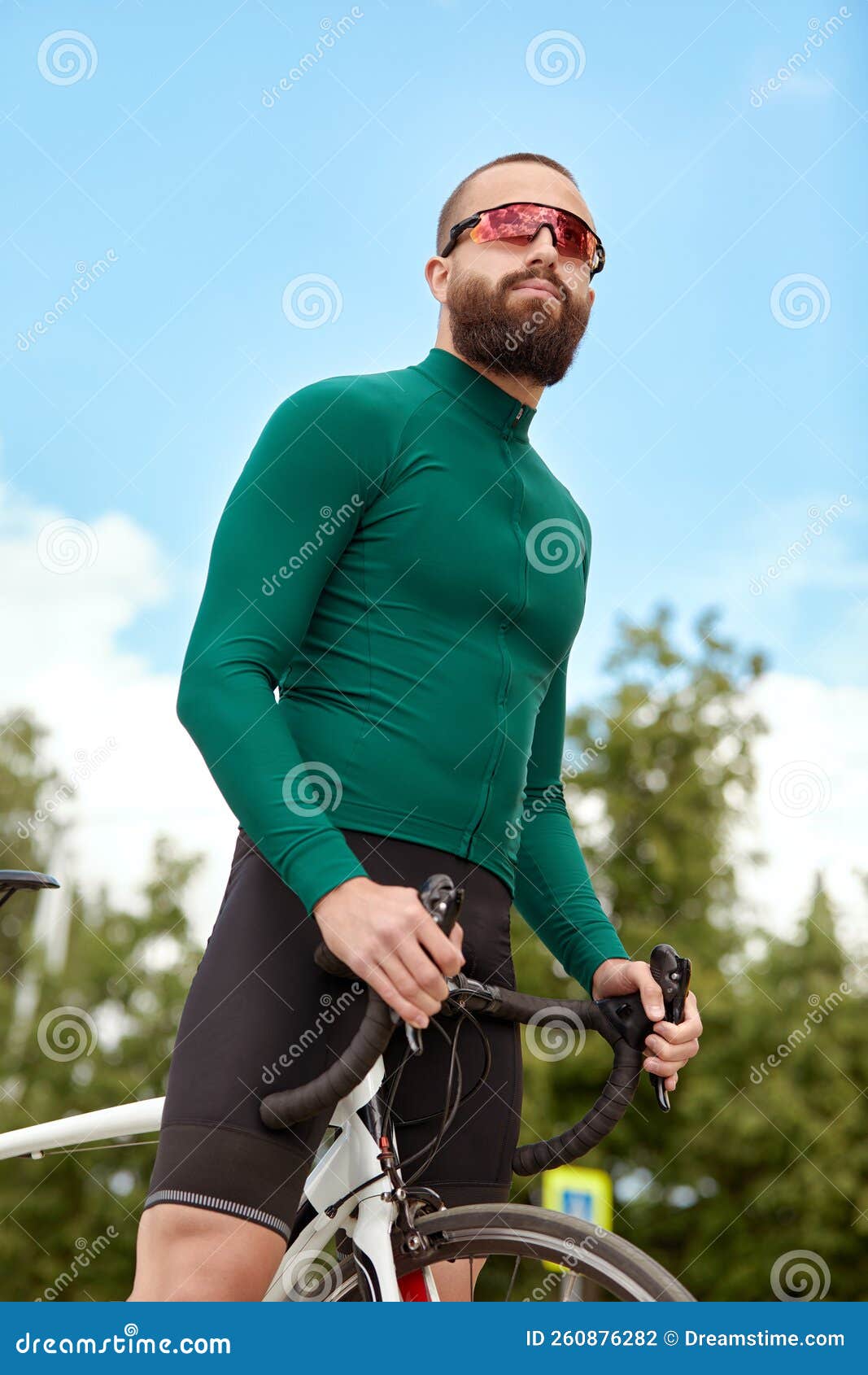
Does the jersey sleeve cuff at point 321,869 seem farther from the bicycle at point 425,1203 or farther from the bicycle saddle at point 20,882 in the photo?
the bicycle saddle at point 20,882

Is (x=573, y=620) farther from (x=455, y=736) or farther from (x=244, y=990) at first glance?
(x=244, y=990)

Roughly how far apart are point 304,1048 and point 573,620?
2.94ft

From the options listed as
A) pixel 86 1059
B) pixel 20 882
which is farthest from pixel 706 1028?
pixel 20 882

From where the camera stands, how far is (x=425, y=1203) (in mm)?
2014

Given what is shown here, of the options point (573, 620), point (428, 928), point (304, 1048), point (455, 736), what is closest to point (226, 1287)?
point (304, 1048)

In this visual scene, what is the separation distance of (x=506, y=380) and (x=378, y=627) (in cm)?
62

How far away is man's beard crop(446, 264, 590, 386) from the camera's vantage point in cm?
242

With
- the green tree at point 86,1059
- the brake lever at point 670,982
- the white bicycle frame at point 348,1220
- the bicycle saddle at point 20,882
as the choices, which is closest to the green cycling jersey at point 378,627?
the brake lever at point 670,982

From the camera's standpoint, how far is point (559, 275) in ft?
8.02

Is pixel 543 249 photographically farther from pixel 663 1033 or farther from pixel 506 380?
pixel 663 1033

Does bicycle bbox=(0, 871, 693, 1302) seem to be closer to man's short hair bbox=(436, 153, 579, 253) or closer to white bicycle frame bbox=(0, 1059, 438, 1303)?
white bicycle frame bbox=(0, 1059, 438, 1303)

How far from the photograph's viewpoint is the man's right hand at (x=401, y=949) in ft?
5.56

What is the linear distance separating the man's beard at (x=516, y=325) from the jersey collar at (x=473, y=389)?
3 centimetres

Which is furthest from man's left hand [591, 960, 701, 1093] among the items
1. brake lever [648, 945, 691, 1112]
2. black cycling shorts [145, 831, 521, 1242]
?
black cycling shorts [145, 831, 521, 1242]
